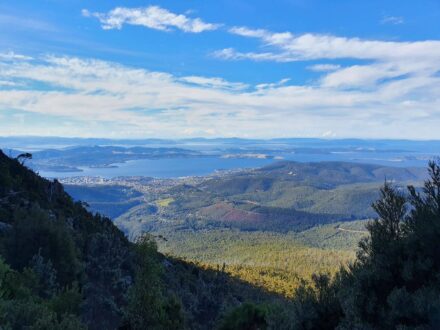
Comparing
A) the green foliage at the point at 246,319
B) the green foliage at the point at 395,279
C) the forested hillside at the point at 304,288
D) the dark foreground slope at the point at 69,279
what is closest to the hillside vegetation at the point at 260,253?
the dark foreground slope at the point at 69,279

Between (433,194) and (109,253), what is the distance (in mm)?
22796

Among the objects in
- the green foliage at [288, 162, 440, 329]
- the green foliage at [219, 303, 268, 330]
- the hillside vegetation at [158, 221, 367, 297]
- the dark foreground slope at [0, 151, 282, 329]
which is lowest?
the hillside vegetation at [158, 221, 367, 297]

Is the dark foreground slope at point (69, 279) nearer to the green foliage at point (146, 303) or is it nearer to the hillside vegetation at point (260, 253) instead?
the green foliage at point (146, 303)

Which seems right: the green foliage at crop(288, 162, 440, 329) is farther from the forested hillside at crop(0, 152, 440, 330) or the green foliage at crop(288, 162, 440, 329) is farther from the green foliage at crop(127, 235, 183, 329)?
the green foliage at crop(127, 235, 183, 329)

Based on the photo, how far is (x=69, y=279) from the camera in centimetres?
1809

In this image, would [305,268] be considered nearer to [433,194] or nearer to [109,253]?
[109,253]

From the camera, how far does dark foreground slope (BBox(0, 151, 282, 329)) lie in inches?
455

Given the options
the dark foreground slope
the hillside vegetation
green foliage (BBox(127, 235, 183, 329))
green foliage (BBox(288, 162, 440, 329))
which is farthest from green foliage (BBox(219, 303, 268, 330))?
the hillside vegetation

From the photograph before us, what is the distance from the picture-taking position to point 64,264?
723 inches

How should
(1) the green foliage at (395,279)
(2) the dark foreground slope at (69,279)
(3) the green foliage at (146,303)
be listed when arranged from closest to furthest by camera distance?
1. (1) the green foliage at (395,279)
2. (2) the dark foreground slope at (69,279)
3. (3) the green foliage at (146,303)

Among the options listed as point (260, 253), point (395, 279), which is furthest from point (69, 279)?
point (260, 253)

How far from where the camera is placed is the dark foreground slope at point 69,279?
37.9ft

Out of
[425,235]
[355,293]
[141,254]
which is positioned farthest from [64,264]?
[425,235]

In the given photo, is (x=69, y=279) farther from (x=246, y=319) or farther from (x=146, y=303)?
(x=246, y=319)
